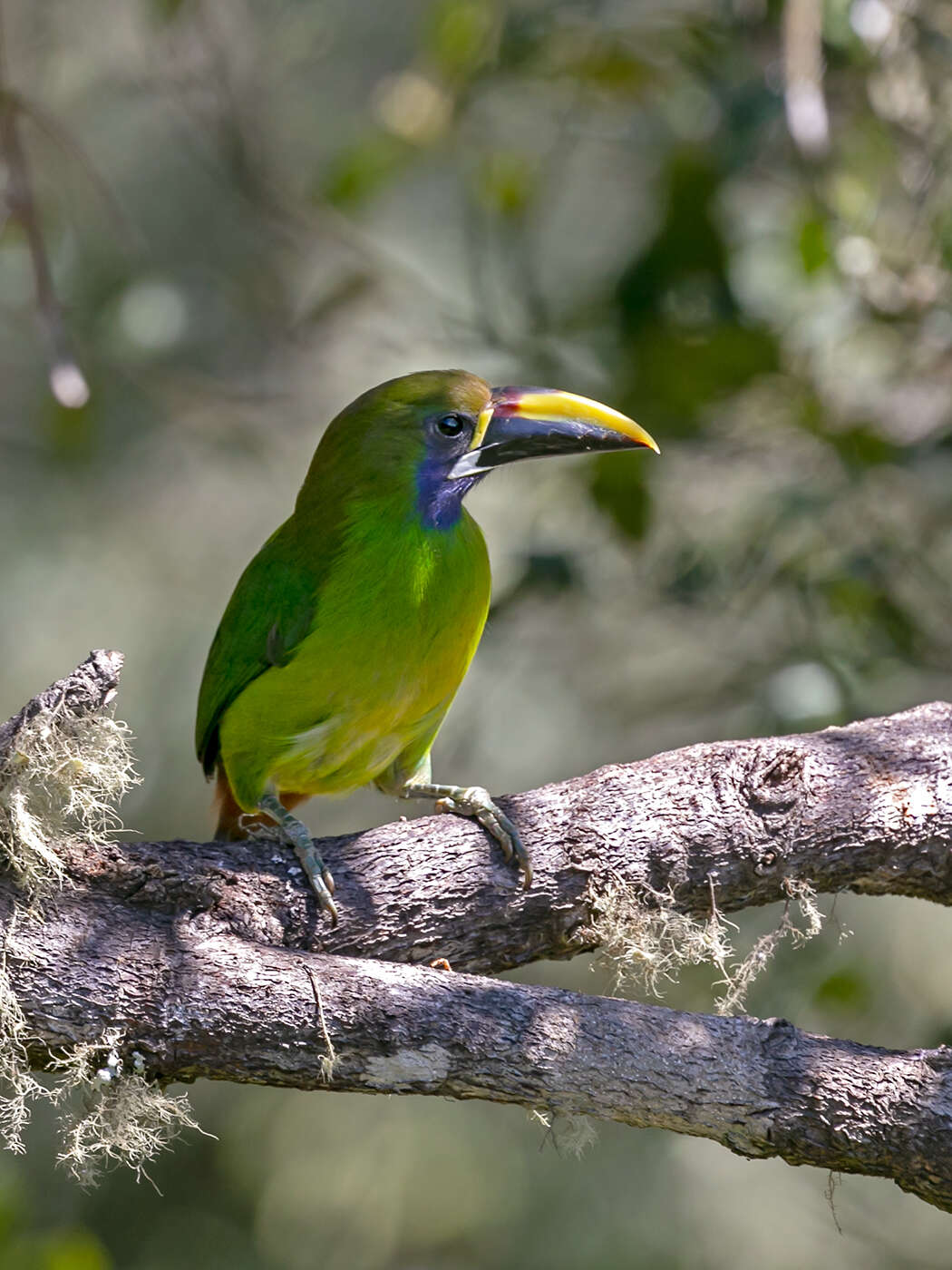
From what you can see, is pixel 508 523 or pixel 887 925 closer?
pixel 887 925

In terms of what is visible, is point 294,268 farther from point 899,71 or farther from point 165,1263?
point 165,1263

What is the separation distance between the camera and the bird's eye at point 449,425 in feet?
8.65

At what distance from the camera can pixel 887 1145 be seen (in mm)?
1760

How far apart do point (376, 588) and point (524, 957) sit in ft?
2.26

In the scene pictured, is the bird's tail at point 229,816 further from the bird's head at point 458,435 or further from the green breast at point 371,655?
the bird's head at point 458,435

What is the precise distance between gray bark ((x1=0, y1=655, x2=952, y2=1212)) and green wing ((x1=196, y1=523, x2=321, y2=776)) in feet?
1.51

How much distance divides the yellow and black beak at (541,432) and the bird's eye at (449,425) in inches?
1.4

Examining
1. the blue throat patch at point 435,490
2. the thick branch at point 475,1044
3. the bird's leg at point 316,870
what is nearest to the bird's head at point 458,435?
the blue throat patch at point 435,490

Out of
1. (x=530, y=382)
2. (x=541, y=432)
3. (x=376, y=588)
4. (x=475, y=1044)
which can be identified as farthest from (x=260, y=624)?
(x=530, y=382)

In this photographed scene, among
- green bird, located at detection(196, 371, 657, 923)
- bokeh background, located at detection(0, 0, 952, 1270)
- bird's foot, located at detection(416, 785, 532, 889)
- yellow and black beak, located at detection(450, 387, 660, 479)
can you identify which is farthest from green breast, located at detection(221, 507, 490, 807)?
bokeh background, located at detection(0, 0, 952, 1270)

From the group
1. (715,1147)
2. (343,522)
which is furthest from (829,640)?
(715,1147)

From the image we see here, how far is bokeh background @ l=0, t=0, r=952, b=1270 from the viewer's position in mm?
3227

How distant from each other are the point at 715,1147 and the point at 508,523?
2419mm

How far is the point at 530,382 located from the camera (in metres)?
3.62
